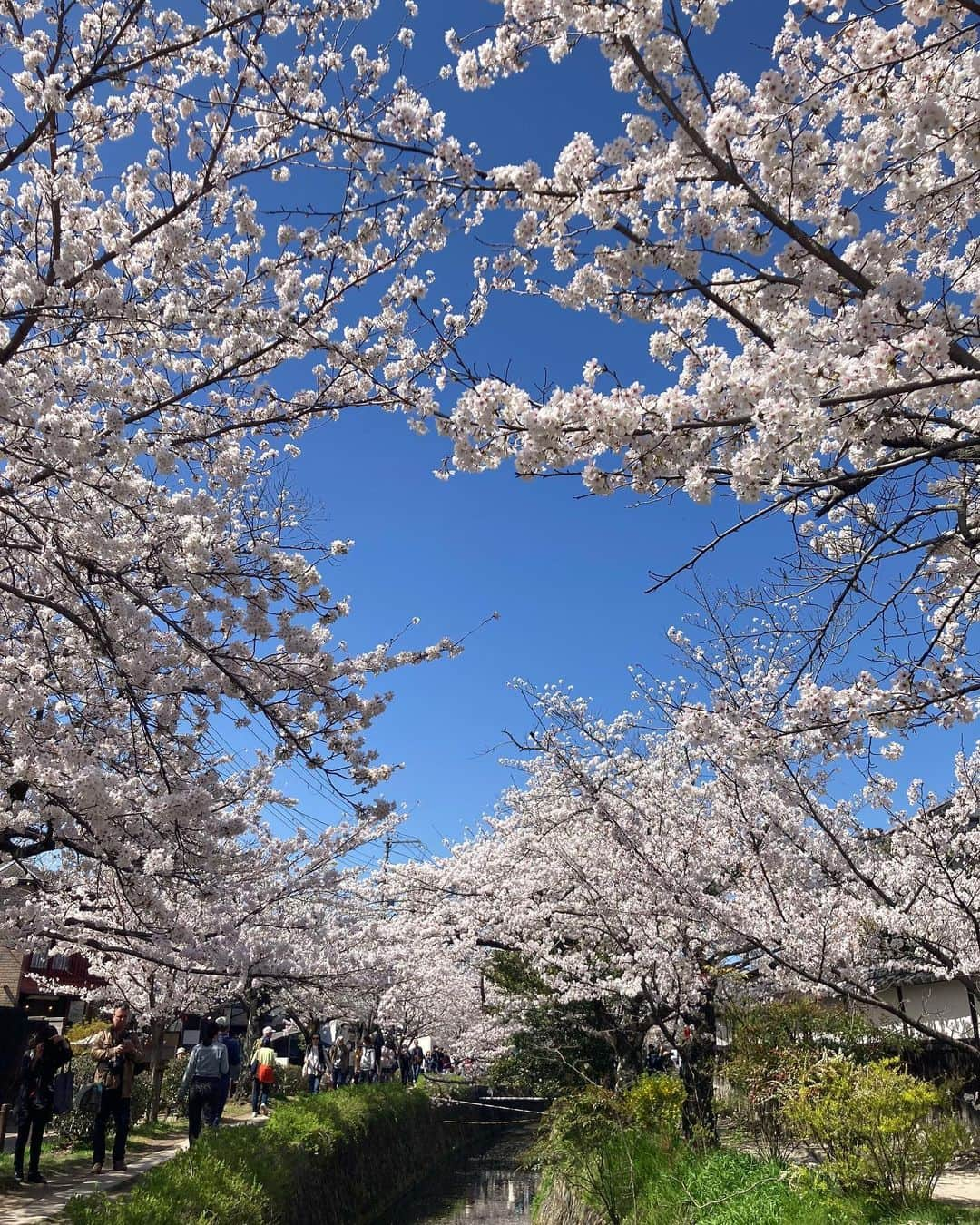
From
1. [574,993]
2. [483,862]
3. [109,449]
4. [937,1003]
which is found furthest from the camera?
[937,1003]

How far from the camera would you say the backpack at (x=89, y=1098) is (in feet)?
33.9

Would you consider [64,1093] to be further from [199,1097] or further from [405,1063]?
[405,1063]

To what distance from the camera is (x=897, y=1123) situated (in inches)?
257

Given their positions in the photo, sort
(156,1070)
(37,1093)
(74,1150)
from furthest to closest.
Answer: (156,1070)
(74,1150)
(37,1093)

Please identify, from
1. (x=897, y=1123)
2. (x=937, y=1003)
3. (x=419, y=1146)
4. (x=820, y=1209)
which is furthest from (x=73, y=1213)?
(x=937, y=1003)

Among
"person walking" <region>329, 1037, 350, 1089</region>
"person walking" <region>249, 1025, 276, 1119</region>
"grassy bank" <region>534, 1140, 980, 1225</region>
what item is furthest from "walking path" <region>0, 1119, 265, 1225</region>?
"person walking" <region>329, 1037, 350, 1089</region>

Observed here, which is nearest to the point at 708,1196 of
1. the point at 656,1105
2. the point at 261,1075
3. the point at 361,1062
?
the point at 656,1105

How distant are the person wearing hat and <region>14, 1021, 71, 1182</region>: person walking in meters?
2.24

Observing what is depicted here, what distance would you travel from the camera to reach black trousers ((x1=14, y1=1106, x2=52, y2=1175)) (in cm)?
830

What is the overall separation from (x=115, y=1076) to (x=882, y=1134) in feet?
23.4

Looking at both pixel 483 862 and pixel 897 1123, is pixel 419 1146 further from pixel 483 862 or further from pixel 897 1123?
pixel 897 1123

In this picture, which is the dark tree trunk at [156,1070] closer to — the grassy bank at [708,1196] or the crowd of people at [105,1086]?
the crowd of people at [105,1086]

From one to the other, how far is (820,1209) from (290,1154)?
568 cm

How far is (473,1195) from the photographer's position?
15633 millimetres
